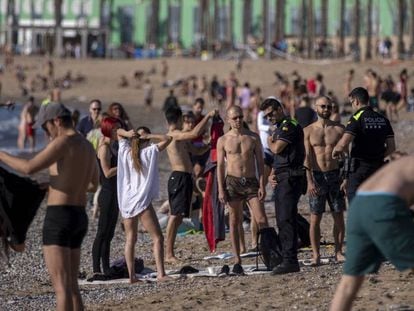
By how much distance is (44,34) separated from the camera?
3671 inches

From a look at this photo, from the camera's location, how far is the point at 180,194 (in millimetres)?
12672

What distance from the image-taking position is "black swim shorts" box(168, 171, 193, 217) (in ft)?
41.5

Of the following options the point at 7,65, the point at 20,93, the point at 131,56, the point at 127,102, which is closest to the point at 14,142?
the point at 127,102

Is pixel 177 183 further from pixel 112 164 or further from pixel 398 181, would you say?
pixel 398 181

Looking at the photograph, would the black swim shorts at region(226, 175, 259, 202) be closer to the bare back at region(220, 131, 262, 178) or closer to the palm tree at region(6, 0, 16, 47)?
the bare back at region(220, 131, 262, 178)

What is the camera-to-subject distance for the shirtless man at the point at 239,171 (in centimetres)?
1173

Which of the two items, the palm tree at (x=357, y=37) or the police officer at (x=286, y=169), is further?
the palm tree at (x=357, y=37)

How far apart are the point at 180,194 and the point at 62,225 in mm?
4285

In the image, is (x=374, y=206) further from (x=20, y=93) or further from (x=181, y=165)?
(x=20, y=93)

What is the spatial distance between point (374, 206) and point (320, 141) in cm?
470

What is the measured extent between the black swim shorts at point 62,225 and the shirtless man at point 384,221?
6.53 ft

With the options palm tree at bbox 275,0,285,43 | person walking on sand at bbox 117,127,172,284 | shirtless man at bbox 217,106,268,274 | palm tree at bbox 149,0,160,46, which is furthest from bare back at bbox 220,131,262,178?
palm tree at bbox 149,0,160,46

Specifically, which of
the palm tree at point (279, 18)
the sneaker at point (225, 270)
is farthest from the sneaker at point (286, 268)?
the palm tree at point (279, 18)

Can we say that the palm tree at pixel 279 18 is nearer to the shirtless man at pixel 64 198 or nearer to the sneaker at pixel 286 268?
the sneaker at pixel 286 268
